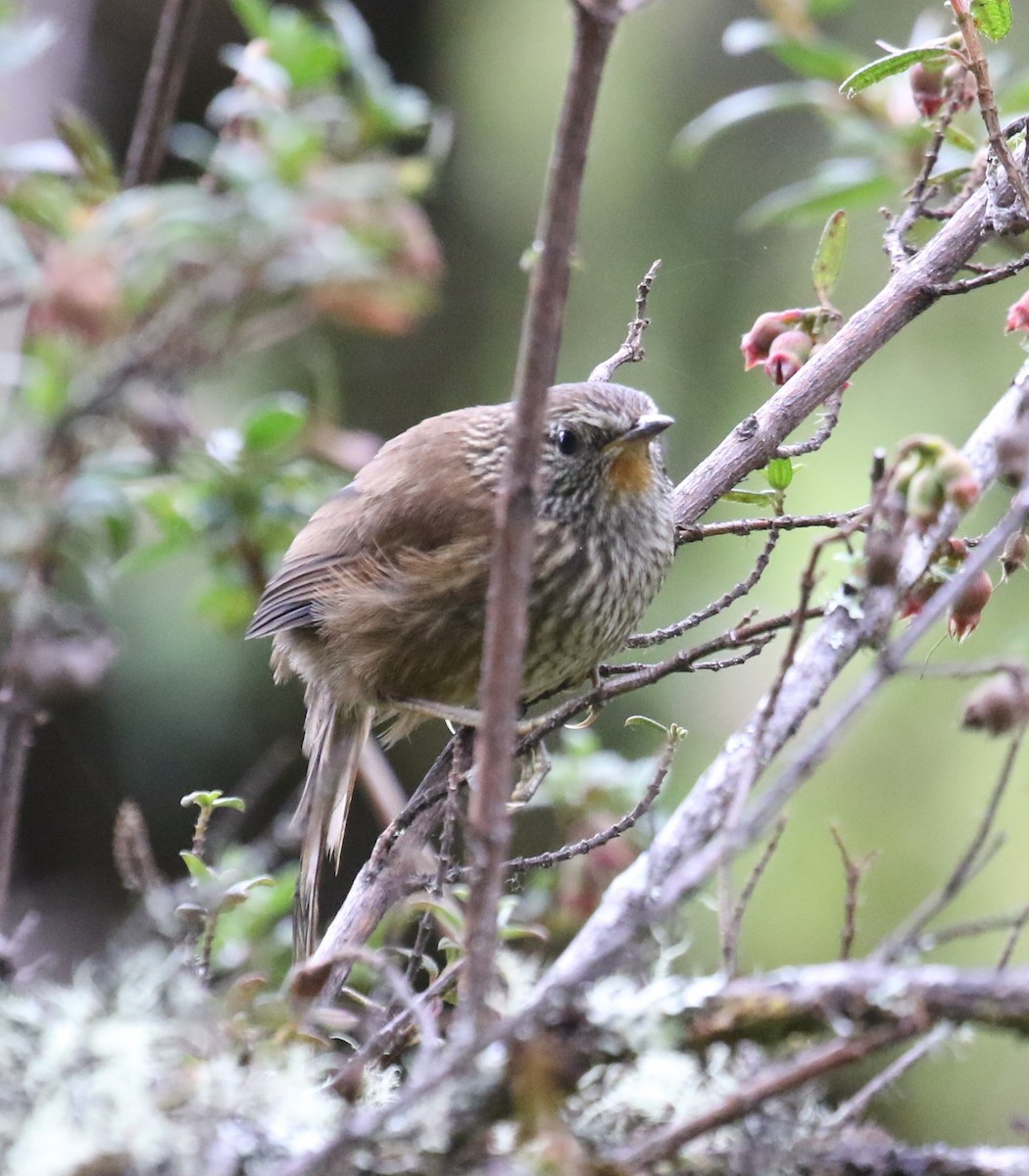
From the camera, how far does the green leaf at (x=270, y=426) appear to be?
254cm

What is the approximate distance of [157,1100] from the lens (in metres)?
1.32

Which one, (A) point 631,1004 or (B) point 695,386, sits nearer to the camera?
(A) point 631,1004

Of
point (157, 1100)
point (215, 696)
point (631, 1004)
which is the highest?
point (631, 1004)

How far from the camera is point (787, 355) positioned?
2461 mm

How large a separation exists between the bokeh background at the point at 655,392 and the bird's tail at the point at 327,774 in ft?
2.87

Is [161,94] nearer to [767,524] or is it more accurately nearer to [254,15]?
[254,15]

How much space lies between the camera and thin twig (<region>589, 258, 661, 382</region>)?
Result: 8.47ft

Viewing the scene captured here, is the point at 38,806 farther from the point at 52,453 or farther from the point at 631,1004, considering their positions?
the point at 631,1004

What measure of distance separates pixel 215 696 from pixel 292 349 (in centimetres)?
124

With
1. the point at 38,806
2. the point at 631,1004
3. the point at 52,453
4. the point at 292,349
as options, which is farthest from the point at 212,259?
the point at 38,806

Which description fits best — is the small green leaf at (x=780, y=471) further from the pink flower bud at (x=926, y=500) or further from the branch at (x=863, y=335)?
the pink flower bud at (x=926, y=500)

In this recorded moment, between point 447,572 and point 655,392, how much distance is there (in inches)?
87.0

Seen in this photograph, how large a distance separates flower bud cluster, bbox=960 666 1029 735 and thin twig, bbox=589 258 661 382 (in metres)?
1.20

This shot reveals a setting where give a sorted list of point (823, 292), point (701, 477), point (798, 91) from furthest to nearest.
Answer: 1. point (798, 91)
2. point (701, 477)
3. point (823, 292)
